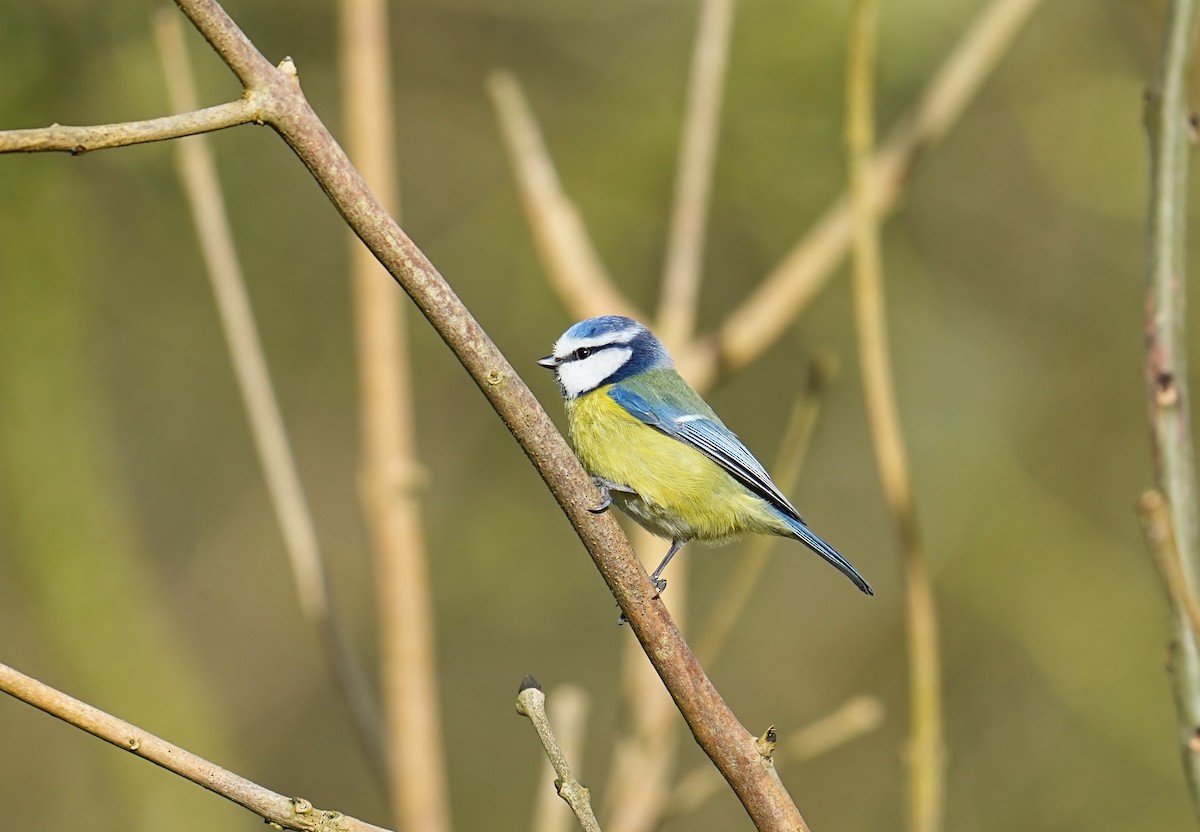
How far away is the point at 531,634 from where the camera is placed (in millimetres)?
4953

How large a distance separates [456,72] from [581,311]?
231 centimetres

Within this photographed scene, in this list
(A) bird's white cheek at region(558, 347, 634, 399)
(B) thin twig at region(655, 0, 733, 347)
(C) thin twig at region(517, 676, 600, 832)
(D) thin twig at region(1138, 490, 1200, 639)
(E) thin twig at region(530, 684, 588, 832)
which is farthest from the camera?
(A) bird's white cheek at region(558, 347, 634, 399)

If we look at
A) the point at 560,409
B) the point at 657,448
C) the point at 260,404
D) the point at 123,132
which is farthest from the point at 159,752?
the point at 560,409

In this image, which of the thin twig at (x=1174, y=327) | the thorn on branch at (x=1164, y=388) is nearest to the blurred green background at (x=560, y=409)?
the thin twig at (x=1174, y=327)

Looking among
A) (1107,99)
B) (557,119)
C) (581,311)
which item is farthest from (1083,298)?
(581,311)

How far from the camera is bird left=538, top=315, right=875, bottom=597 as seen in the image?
2307 millimetres

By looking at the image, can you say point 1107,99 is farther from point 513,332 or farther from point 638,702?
point 638,702

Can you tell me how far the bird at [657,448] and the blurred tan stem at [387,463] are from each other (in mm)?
418

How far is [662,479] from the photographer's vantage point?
231 cm

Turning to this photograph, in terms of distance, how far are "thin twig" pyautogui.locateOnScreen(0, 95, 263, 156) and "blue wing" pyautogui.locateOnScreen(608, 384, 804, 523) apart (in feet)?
4.90

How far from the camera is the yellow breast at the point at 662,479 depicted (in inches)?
90.4

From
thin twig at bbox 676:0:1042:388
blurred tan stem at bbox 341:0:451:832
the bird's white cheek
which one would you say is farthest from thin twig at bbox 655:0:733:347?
blurred tan stem at bbox 341:0:451:832

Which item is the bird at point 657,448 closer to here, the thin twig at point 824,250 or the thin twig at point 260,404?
the thin twig at point 824,250

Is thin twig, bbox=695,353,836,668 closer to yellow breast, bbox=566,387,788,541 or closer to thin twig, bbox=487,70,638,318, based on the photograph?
yellow breast, bbox=566,387,788,541
